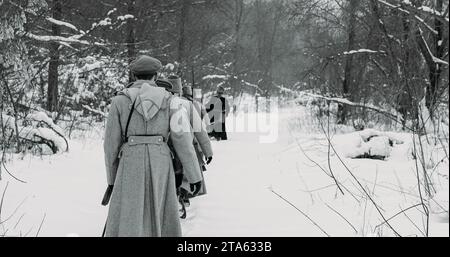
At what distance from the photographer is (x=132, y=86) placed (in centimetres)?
391

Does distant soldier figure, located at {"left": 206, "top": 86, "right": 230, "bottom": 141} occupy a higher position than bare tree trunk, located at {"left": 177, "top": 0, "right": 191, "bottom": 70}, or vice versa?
bare tree trunk, located at {"left": 177, "top": 0, "right": 191, "bottom": 70}

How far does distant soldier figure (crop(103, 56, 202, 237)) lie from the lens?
3.75 m

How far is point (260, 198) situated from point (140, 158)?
309cm

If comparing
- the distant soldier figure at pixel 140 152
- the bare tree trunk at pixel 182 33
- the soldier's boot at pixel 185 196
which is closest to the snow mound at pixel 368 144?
the soldier's boot at pixel 185 196

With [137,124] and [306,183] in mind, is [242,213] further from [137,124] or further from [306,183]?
[137,124]

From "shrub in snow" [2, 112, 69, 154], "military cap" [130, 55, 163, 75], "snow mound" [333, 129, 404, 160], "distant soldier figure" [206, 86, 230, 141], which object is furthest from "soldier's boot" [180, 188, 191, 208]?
"distant soldier figure" [206, 86, 230, 141]

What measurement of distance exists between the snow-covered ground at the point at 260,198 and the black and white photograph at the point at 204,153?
0.09ft

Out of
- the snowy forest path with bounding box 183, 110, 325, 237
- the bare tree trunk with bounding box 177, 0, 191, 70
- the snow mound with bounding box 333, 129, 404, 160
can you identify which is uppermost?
the bare tree trunk with bounding box 177, 0, 191, 70

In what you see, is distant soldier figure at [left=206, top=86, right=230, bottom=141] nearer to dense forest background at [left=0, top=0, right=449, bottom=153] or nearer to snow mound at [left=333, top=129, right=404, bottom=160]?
dense forest background at [left=0, top=0, right=449, bottom=153]

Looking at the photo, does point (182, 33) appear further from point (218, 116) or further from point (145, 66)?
point (145, 66)

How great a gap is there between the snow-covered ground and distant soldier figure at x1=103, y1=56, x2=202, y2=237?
111 cm

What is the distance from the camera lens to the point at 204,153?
5859 mm
